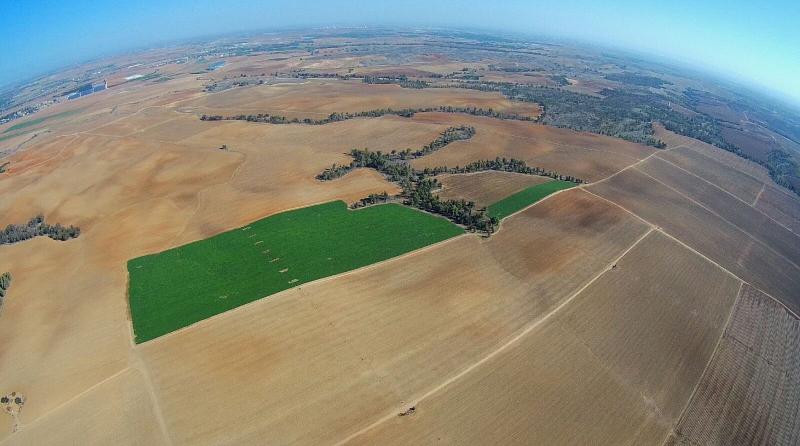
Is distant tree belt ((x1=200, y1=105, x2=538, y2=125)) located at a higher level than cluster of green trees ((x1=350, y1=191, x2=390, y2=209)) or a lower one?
higher

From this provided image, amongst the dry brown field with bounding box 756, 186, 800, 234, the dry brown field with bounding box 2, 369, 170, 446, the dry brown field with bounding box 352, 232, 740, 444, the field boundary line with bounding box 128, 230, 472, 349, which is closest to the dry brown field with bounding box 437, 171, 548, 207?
the field boundary line with bounding box 128, 230, 472, 349

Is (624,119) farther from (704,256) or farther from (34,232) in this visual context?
(34,232)

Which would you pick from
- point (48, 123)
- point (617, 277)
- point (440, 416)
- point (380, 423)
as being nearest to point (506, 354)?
point (440, 416)

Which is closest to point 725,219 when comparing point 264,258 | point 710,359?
point 710,359

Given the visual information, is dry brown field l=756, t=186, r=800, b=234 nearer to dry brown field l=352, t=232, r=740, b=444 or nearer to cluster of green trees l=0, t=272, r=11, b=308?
dry brown field l=352, t=232, r=740, b=444

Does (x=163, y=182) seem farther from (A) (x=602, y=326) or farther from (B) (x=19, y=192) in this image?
(A) (x=602, y=326)

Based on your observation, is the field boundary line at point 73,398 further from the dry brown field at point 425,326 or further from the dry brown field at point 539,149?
the dry brown field at point 539,149

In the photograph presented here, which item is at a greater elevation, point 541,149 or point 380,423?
point 541,149
